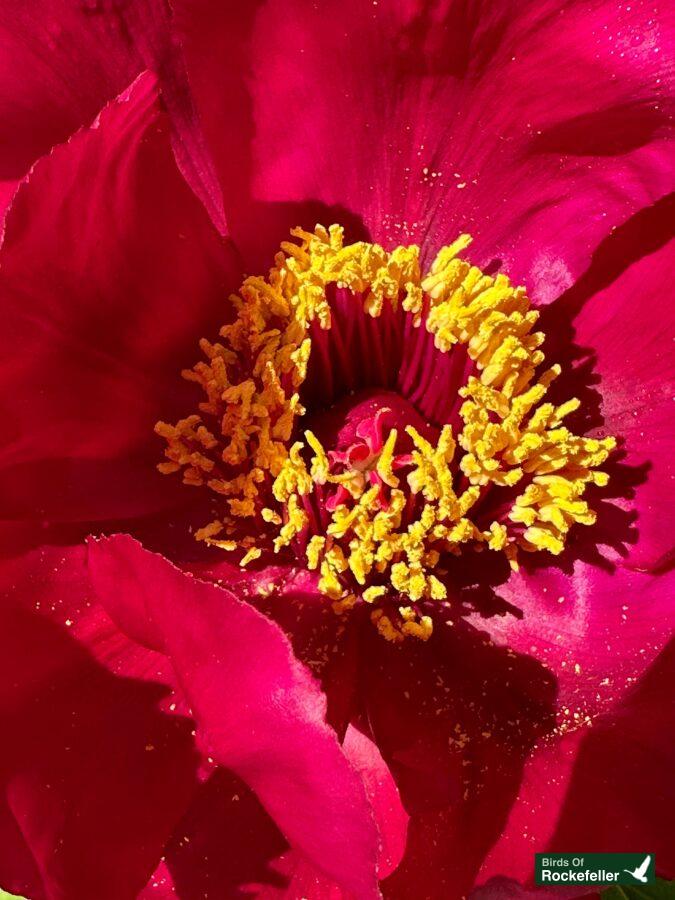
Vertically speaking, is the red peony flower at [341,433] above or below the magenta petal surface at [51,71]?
below

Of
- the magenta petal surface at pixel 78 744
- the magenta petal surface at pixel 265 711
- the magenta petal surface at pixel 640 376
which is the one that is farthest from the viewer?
the magenta petal surface at pixel 640 376

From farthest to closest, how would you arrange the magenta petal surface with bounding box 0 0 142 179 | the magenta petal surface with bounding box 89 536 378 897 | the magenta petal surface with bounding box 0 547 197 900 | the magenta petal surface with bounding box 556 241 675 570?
1. the magenta petal surface with bounding box 556 241 675 570
2. the magenta petal surface with bounding box 0 0 142 179
3. the magenta petal surface with bounding box 0 547 197 900
4. the magenta petal surface with bounding box 89 536 378 897

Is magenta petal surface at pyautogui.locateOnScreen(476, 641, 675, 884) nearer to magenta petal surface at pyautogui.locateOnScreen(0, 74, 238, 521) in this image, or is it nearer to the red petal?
the red petal

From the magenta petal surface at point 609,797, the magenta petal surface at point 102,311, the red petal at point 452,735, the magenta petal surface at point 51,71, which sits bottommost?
the magenta petal surface at point 609,797

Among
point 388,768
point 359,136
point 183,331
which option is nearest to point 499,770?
point 388,768

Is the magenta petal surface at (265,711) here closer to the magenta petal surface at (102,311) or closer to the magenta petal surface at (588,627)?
the magenta petal surface at (102,311)

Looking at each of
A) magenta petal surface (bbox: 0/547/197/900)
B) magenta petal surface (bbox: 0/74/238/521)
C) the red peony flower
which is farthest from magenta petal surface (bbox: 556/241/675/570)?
magenta petal surface (bbox: 0/547/197/900)

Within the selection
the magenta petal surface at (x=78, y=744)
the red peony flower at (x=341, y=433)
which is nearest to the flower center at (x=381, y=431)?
the red peony flower at (x=341, y=433)

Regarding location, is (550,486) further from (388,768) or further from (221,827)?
(221,827)
